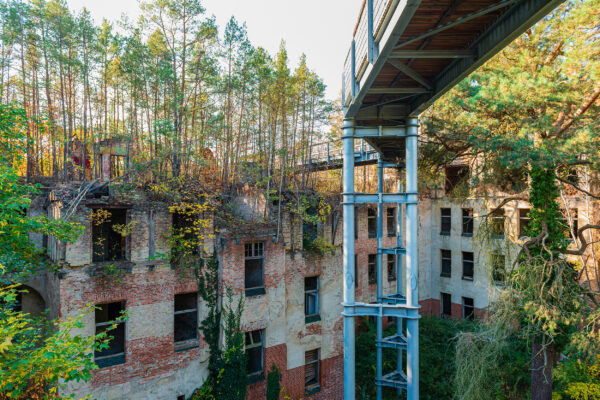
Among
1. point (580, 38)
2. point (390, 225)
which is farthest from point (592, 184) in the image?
point (390, 225)

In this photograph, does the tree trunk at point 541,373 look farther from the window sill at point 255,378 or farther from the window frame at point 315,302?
the window sill at point 255,378

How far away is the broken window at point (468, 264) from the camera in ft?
68.7

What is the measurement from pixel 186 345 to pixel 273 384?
3.90 metres

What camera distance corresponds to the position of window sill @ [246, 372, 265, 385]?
41.8 feet

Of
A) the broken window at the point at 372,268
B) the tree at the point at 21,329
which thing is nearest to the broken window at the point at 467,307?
the broken window at the point at 372,268

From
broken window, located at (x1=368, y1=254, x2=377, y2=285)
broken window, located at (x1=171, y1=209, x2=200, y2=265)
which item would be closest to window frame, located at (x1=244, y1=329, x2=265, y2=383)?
broken window, located at (x1=171, y1=209, x2=200, y2=265)

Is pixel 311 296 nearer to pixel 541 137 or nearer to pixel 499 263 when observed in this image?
pixel 499 263

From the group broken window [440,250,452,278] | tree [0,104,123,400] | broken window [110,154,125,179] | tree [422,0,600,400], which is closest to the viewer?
tree [0,104,123,400]

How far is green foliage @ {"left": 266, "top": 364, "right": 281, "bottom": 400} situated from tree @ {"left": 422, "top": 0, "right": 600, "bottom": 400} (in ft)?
22.0

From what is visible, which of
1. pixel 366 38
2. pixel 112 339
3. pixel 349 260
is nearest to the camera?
pixel 366 38

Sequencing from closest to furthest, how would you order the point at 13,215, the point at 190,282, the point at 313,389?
1. the point at 13,215
2. the point at 190,282
3. the point at 313,389

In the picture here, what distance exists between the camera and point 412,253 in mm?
8547

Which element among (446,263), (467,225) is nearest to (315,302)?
(446,263)

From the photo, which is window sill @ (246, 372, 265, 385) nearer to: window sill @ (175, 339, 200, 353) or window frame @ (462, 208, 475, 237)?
window sill @ (175, 339, 200, 353)
